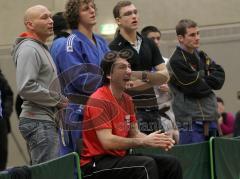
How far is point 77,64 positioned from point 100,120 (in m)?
0.50

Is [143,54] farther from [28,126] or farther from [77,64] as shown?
[28,126]

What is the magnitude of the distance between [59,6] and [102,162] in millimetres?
6019

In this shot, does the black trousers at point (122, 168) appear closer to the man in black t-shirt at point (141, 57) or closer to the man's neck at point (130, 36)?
the man in black t-shirt at point (141, 57)

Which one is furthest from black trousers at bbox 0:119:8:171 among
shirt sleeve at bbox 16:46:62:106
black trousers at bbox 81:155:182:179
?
black trousers at bbox 81:155:182:179

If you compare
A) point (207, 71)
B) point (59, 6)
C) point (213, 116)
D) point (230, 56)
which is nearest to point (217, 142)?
A: point (213, 116)

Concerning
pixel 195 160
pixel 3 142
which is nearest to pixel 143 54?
pixel 195 160

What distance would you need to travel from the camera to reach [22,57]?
18.1 ft

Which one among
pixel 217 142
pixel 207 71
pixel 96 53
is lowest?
pixel 217 142

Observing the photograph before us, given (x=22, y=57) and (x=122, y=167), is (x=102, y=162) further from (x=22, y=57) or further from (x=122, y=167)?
(x=22, y=57)

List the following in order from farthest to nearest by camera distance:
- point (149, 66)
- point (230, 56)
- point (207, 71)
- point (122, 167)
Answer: point (230, 56)
point (207, 71)
point (149, 66)
point (122, 167)

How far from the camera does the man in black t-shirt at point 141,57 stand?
5.92 metres

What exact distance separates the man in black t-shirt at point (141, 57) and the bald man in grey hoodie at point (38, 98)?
729 millimetres

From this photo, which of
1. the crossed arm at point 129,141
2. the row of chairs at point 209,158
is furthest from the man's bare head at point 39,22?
the row of chairs at point 209,158

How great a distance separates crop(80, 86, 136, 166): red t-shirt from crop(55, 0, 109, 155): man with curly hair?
0.23 feet
